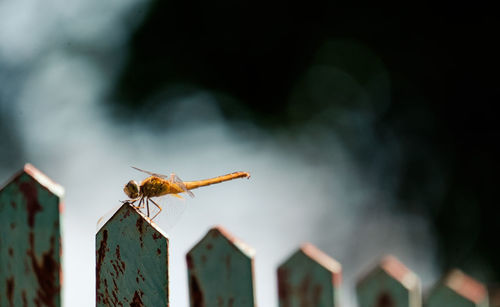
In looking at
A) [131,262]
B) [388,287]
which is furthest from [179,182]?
[388,287]

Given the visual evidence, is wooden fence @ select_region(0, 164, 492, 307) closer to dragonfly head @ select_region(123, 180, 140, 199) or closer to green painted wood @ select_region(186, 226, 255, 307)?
green painted wood @ select_region(186, 226, 255, 307)

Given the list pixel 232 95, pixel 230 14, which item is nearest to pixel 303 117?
pixel 232 95

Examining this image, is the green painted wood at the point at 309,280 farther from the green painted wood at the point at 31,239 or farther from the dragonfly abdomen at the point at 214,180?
the dragonfly abdomen at the point at 214,180

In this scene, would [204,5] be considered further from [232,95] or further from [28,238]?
[28,238]

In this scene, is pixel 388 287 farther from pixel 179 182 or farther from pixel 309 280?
pixel 179 182

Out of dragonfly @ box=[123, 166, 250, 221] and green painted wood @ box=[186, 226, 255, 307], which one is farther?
dragonfly @ box=[123, 166, 250, 221]

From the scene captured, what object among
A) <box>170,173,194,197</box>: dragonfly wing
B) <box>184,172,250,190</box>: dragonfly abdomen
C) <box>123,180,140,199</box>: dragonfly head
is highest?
<box>184,172,250,190</box>: dragonfly abdomen

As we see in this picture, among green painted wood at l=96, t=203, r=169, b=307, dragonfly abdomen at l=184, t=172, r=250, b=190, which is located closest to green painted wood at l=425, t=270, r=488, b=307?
green painted wood at l=96, t=203, r=169, b=307
